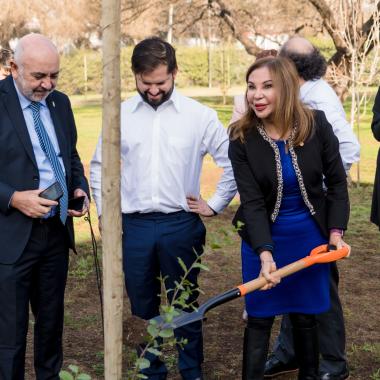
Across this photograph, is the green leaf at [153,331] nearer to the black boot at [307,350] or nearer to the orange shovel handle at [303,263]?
the orange shovel handle at [303,263]

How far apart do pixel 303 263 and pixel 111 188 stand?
139 cm

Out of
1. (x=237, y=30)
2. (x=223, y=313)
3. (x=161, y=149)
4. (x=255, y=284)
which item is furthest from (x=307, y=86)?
(x=237, y=30)

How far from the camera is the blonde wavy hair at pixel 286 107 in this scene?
10.8ft

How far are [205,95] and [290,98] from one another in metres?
31.0

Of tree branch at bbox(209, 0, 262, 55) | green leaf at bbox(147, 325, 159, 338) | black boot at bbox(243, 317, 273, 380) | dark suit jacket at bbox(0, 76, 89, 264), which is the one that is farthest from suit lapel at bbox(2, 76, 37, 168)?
tree branch at bbox(209, 0, 262, 55)

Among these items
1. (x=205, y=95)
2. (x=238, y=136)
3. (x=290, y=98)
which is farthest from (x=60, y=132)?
(x=205, y=95)

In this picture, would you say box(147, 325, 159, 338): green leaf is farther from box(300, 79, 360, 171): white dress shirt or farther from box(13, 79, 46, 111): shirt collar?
box(300, 79, 360, 171): white dress shirt

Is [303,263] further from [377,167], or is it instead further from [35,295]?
[35,295]

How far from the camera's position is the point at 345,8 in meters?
10.6

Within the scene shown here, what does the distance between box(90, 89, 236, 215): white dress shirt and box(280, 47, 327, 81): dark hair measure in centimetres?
60

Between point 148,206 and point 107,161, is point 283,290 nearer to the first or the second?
point 148,206

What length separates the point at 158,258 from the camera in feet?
12.3

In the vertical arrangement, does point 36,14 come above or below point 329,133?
above

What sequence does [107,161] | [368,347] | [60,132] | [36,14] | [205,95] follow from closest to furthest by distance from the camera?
[107,161] < [60,132] < [368,347] < [36,14] < [205,95]
